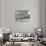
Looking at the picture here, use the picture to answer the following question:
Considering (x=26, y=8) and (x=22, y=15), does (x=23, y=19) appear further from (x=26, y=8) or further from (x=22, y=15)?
(x=26, y=8)

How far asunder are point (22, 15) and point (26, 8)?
0.57ft

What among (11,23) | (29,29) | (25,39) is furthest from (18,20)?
(25,39)

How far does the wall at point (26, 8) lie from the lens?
2.29 m

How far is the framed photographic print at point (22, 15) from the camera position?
235 cm

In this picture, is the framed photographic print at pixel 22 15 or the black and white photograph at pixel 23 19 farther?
the framed photographic print at pixel 22 15

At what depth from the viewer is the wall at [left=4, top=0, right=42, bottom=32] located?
2291 millimetres

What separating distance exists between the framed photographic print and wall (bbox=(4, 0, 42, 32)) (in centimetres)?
7

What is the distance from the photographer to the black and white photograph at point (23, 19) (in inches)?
87.0

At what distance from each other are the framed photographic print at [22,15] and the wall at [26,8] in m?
0.07

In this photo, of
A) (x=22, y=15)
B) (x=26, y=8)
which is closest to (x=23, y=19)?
(x=22, y=15)

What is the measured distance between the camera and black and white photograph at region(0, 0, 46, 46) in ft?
7.25

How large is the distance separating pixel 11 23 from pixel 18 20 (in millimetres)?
164

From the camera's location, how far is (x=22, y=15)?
237 centimetres

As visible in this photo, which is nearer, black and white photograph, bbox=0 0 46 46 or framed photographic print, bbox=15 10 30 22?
black and white photograph, bbox=0 0 46 46
